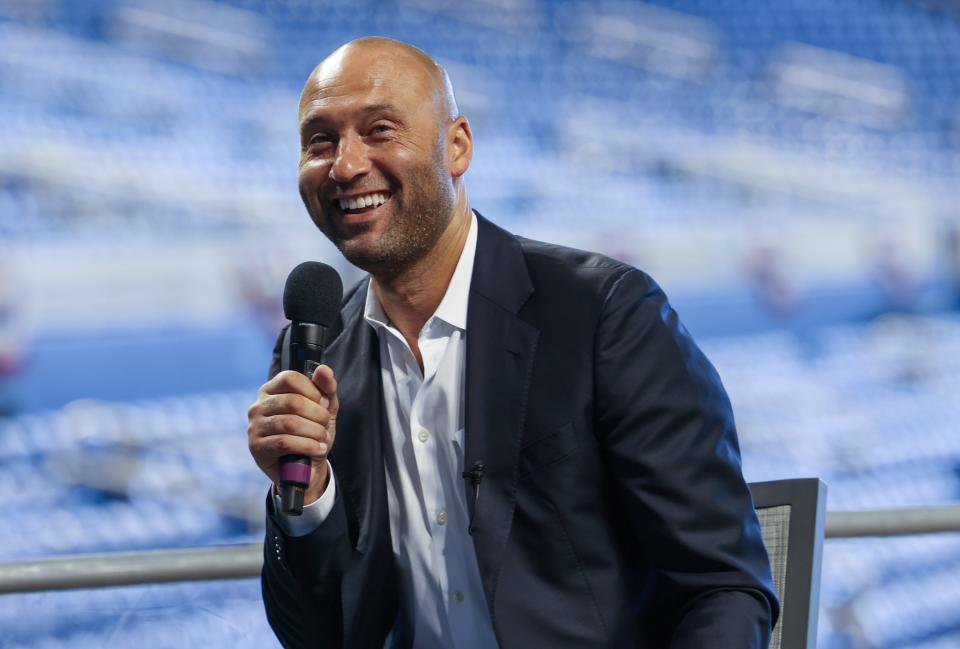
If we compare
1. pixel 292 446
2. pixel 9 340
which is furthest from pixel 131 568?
pixel 9 340

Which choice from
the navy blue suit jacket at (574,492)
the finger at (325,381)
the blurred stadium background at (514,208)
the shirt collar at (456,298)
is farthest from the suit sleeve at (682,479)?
the blurred stadium background at (514,208)

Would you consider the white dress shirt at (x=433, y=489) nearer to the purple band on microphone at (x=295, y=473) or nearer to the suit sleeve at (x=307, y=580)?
the suit sleeve at (x=307, y=580)

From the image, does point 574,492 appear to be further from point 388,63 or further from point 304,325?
point 388,63

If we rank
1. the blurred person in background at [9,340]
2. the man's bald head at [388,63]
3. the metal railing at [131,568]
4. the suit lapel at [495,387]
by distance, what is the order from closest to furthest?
the suit lapel at [495,387]
the man's bald head at [388,63]
the metal railing at [131,568]
the blurred person in background at [9,340]

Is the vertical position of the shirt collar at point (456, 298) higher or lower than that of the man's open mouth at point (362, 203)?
lower

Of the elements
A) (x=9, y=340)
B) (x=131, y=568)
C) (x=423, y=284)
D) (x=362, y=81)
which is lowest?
(x=9, y=340)

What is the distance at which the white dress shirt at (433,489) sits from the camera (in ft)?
3.81

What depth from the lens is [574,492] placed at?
110 centimetres

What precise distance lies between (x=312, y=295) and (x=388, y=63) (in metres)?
0.31

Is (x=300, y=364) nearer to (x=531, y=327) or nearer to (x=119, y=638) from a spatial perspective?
(x=531, y=327)

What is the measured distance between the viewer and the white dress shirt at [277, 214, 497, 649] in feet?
3.81

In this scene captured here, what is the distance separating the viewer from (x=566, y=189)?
15.3 feet

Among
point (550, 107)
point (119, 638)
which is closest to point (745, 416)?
point (550, 107)

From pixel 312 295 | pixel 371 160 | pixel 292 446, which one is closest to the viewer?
pixel 292 446
